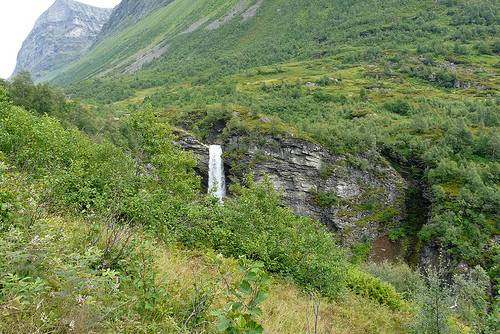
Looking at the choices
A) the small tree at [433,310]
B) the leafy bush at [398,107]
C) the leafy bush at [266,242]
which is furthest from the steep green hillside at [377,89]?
the small tree at [433,310]

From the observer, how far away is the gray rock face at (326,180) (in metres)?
56.7

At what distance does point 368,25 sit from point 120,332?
179367 mm

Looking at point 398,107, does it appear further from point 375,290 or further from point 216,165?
point 375,290

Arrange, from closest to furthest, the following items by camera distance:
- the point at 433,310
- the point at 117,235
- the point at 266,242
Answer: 1. the point at 117,235
2. the point at 433,310
3. the point at 266,242

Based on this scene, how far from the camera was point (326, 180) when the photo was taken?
191 ft

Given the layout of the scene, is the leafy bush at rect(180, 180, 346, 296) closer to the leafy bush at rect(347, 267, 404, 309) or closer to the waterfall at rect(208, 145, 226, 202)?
the leafy bush at rect(347, 267, 404, 309)

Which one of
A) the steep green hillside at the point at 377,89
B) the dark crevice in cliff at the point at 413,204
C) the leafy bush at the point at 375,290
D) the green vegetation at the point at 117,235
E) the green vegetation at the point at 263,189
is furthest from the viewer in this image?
the steep green hillside at the point at 377,89

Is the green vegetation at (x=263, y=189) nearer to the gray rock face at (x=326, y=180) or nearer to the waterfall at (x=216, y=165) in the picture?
the gray rock face at (x=326, y=180)

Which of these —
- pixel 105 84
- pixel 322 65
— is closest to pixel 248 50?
pixel 322 65

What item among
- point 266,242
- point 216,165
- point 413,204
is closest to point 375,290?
point 266,242

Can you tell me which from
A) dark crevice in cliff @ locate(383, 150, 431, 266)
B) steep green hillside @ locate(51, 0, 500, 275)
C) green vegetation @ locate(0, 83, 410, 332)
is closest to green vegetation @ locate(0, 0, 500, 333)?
green vegetation @ locate(0, 83, 410, 332)

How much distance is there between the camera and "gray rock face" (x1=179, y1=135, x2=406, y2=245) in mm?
56688

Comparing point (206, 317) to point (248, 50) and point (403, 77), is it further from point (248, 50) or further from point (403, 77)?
point (248, 50)

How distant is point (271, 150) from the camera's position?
59844 millimetres
